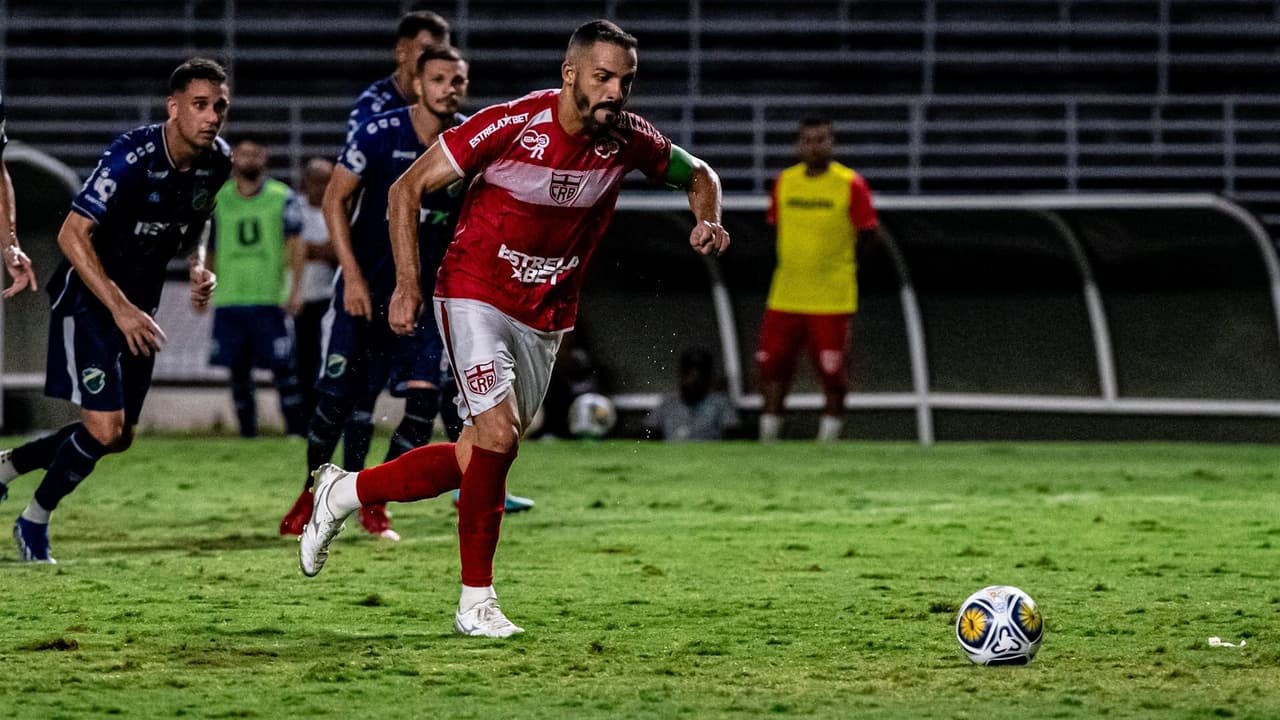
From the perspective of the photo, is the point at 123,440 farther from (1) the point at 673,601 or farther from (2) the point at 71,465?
(1) the point at 673,601

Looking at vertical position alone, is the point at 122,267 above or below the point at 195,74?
below

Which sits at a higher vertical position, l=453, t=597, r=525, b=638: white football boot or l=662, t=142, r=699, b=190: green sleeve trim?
l=662, t=142, r=699, b=190: green sleeve trim

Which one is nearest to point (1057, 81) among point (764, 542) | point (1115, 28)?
point (1115, 28)

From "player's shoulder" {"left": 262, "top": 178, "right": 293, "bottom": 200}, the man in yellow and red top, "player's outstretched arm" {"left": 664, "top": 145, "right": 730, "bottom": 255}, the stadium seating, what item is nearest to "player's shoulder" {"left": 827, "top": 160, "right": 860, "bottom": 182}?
the man in yellow and red top

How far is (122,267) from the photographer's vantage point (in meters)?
7.45

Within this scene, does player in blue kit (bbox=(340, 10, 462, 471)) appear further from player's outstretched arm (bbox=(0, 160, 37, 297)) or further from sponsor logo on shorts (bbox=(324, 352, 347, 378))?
player's outstretched arm (bbox=(0, 160, 37, 297))

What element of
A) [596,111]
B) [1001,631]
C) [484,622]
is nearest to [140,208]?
[596,111]

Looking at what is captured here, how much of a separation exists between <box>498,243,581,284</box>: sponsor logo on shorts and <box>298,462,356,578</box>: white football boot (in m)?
0.90

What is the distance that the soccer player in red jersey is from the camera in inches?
223

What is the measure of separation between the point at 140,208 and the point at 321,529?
6.01 feet

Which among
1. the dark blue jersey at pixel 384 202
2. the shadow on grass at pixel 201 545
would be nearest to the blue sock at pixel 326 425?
the shadow on grass at pixel 201 545

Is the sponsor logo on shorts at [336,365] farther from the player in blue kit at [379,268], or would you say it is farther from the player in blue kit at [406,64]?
the player in blue kit at [406,64]

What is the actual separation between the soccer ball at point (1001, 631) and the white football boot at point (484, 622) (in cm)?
132

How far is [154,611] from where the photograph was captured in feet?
20.1
